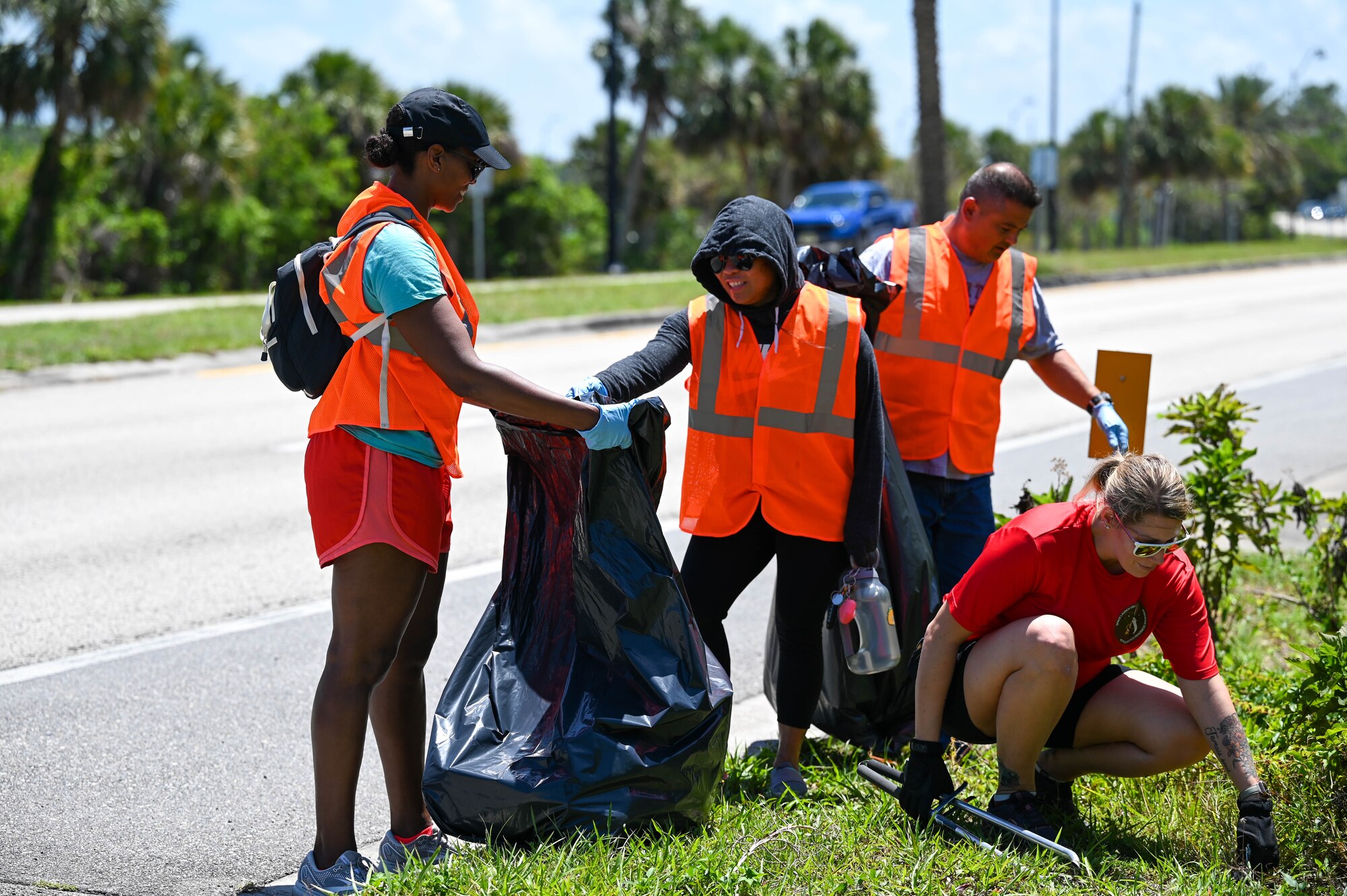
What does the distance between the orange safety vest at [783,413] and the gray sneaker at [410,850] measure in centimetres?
107

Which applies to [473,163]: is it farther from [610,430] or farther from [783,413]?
[783,413]

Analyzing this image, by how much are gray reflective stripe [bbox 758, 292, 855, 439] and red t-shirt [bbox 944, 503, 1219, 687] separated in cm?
52

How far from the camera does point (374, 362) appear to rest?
2.94 m

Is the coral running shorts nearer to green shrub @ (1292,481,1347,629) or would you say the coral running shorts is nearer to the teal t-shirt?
the teal t-shirt

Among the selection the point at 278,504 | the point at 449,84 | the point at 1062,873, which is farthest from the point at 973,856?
the point at 449,84

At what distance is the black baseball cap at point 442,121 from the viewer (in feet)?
9.73

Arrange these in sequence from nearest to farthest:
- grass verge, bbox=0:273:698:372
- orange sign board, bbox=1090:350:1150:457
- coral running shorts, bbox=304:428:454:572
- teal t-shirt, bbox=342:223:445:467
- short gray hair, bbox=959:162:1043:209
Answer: teal t-shirt, bbox=342:223:445:467 < coral running shorts, bbox=304:428:454:572 < short gray hair, bbox=959:162:1043:209 < orange sign board, bbox=1090:350:1150:457 < grass verge, bbox=0:273:698:372

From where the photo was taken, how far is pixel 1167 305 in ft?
61.2

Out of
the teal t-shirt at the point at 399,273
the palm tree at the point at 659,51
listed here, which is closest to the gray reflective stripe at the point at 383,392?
the teal t-shirt at the point at 399,273

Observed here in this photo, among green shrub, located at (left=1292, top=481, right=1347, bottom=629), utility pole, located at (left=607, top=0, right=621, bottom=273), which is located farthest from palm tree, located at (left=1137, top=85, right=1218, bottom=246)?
green shrub, located at (left=1292, top=481, right=1347, bottom=629)

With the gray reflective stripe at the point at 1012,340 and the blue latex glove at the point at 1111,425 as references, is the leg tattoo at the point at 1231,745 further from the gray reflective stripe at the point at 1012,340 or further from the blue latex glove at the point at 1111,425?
the gray reflective stripe at the point at 1012,340

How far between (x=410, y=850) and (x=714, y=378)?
1.43 metres

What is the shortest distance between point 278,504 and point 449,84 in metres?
25.7

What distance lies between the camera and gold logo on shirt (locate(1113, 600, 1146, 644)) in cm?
344
